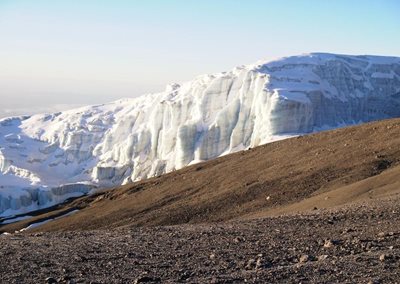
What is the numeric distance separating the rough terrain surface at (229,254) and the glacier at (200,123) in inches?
2372

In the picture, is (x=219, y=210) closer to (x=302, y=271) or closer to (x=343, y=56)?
(x=302, y=271)

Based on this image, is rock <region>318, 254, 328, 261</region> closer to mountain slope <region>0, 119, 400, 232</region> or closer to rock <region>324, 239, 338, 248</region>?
rock <region>324, 239, 338, 248</region>

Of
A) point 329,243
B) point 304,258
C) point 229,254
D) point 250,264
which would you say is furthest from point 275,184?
point 250,264

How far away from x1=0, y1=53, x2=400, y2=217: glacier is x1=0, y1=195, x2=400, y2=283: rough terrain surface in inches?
2372

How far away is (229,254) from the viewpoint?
10352 mm

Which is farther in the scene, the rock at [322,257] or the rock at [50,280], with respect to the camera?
the rock at [322,257]

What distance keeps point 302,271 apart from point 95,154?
99.9 meters

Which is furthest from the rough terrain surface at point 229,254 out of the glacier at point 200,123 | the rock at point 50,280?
the glacier at point 200,123

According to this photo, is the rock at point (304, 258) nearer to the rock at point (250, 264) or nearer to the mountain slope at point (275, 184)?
the rock at point (250, 264)

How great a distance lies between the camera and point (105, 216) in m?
33.8

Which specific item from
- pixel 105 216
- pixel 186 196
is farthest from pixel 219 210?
pixel 105 216

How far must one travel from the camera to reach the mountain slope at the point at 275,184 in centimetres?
2403

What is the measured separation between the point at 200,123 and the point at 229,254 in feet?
251

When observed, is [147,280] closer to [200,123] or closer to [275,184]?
[275,184]
